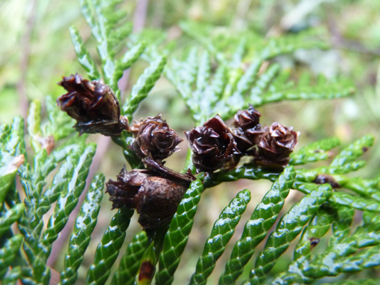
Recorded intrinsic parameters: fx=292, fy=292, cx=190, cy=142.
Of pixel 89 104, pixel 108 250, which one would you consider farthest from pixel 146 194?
pixel 89 104

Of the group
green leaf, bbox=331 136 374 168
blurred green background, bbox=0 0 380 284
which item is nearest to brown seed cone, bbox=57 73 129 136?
green leaf, bbox=331 136 374 168

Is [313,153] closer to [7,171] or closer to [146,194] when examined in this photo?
[146,194]

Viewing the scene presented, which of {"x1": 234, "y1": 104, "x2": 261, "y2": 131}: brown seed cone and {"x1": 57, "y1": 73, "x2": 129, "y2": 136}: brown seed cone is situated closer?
{"x1": 57, "y1": 73, "x2": 129, "y2": 136}: brown seed cone

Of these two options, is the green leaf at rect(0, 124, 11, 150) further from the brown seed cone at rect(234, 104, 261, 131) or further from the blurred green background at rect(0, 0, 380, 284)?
the blurred green background at rect(0, 0, 380, 284)

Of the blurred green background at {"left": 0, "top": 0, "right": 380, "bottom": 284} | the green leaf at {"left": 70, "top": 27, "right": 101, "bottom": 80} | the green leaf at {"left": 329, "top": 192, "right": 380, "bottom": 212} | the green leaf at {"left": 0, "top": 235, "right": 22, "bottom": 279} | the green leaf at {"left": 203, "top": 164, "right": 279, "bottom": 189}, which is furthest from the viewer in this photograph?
the blurred green background at {"left": 0, "top": 0, "right": 380, "bottom": 284}

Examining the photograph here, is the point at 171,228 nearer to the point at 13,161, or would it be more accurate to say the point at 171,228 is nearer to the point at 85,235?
the point at 85,235

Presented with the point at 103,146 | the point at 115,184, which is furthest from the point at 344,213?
the point at 103,146
